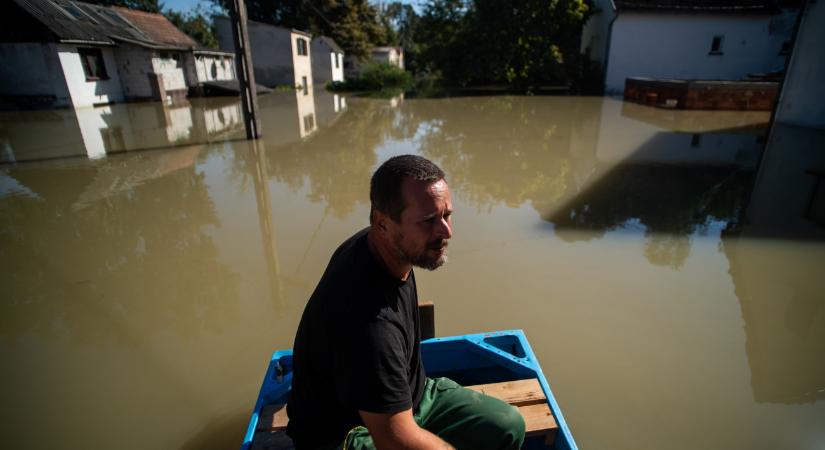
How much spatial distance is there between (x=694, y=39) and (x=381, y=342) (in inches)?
1022

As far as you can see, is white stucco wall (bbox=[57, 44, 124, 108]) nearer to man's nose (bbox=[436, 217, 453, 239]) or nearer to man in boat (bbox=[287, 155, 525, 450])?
man in boat (bbox=[287, 155, 525, 450])

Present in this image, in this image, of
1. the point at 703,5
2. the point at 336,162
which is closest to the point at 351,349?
the point at 336,162

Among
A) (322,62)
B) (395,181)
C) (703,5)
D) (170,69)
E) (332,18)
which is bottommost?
(395,181)

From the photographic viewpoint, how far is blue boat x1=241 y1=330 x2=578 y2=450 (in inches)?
75.9

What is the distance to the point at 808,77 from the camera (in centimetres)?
1115

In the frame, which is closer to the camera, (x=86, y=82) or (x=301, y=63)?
(x=86, y=82)

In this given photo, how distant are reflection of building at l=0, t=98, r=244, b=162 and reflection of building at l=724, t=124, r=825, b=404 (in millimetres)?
11784

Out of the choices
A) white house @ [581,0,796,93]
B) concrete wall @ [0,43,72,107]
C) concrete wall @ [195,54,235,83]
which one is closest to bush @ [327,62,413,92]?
concrete wall @ [195,54,235,83]

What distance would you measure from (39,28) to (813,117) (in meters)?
26.2

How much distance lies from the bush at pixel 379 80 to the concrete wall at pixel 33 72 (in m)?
15.2

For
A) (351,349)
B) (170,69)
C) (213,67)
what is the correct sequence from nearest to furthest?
(351,349)
(170,69)
(213,67)

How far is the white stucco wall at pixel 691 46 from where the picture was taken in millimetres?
20156

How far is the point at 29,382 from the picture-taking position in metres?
2.93

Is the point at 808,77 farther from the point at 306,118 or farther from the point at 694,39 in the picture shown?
the point at 306,118
